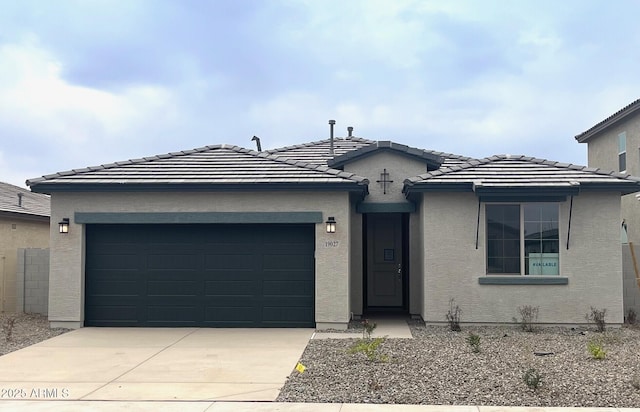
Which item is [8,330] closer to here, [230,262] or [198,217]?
[198,217]

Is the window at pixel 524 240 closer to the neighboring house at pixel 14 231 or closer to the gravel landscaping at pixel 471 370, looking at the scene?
the gravel landscaping at pixel 471 370

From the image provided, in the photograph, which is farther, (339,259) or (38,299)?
(38,299)

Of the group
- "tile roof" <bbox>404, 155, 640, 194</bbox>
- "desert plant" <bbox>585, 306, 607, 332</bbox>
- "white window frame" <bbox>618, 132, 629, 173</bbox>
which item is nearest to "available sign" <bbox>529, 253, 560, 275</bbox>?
"desert plant" <bbox>585, 306, 607, 332</bbox>

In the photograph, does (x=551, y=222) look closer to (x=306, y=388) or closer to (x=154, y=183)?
(x=306, y=388)

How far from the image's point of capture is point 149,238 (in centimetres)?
1323

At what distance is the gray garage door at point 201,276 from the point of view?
42.4 feet

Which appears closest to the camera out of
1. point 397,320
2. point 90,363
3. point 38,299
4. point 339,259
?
point 90,363

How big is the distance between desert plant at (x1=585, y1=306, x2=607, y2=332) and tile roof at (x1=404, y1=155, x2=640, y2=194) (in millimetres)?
2483

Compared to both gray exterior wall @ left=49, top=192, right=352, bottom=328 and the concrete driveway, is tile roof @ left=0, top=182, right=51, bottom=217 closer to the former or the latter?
gray exterior wall @ left=49, top=192, right=352, bottom=328

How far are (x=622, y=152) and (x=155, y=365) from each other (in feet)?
57.5

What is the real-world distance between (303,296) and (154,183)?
3831 mm

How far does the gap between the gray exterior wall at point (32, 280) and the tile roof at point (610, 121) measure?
57.0 ft

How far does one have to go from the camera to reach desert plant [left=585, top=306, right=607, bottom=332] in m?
12.3

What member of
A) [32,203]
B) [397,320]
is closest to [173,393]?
[397,320]
